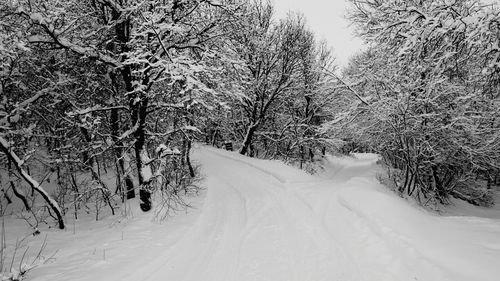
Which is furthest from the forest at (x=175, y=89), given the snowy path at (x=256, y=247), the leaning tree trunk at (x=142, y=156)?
the snowy path at (x=256, y=247)

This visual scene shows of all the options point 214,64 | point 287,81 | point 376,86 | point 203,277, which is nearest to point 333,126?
point 376,86

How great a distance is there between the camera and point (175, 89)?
10.0 metres

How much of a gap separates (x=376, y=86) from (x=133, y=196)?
11.3 m

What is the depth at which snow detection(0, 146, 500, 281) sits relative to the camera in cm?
514

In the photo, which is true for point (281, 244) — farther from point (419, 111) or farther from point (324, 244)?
point (419, 111)

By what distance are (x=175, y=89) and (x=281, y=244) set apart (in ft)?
20.0

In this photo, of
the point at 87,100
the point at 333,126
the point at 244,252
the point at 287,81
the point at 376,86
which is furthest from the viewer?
the point at 287,81

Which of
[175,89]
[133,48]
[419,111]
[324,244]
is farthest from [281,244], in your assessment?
[419,111]

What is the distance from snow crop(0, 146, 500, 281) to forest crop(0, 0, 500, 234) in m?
1.51

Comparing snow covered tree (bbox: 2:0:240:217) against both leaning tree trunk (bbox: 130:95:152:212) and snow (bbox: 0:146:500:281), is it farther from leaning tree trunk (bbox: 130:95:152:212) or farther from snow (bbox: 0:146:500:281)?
snow (bbox: 0:146:500:281)

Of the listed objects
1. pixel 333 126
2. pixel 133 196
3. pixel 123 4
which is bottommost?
pixel 133 196

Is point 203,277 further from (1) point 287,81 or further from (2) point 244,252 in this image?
(1) point 287,81

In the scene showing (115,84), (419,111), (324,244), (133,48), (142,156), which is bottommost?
(324,244)

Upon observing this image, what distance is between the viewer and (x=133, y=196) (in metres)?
11.7
